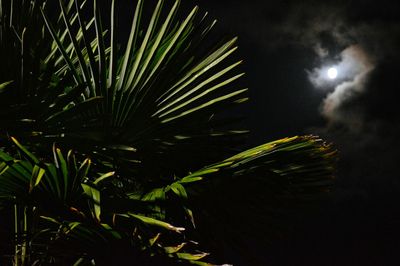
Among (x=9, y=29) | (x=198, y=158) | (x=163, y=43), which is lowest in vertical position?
(x=198, y=158)

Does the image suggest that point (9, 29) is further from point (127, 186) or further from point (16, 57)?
point (127, 186)

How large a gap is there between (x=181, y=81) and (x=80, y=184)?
25.9 inches

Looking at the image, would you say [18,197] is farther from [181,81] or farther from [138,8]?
[138,8]

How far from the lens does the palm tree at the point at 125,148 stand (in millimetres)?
1328

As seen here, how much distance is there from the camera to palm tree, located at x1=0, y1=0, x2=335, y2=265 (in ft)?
4.36

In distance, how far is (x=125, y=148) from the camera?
143cm

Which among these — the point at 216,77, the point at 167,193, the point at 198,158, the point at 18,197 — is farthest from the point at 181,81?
the point at 18,197

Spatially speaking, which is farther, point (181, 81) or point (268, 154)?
point (181, 81)

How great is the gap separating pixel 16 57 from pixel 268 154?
981 mm

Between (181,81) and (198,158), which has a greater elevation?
(181,81)

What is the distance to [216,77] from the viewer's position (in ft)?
5.74

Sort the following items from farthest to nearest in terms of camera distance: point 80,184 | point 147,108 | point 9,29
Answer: point 147,108 < point 9,29 < point 80,184

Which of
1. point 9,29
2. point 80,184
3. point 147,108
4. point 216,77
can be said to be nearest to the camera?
point 80,184

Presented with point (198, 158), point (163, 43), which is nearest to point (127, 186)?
point (198, 158)
